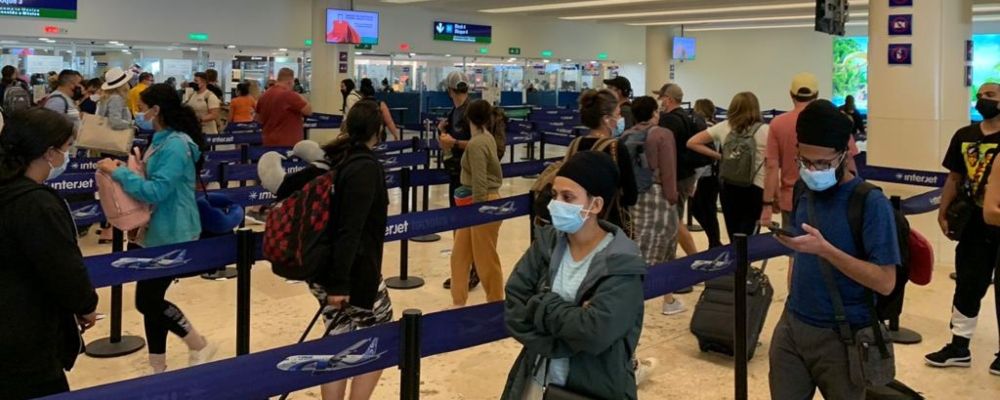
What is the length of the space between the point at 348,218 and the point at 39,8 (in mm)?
15441

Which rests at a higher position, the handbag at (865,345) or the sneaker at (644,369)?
the handbag at (865,345)

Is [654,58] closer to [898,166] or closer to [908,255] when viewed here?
[898,166]

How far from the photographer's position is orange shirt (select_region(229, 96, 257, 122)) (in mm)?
12250

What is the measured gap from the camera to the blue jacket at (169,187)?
12.4 feet

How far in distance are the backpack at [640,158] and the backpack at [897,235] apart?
1946 millimetres

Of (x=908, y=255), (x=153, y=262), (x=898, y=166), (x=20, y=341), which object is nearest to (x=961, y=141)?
(x=908, y=255)

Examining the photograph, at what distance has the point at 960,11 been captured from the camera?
7559mm

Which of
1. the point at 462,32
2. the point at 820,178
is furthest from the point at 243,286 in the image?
the point at 462,32

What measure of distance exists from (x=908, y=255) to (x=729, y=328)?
215 cm

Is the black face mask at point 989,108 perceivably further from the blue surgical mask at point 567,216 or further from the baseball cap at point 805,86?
the blue surgical mask at point 567,216

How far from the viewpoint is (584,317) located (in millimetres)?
2234

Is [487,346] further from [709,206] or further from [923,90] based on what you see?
[923,90]

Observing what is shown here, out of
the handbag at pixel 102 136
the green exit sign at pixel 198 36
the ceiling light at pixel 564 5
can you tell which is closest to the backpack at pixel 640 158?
the handbag at pixel 102 136

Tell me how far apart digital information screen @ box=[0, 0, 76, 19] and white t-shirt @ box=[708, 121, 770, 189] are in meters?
14.4
